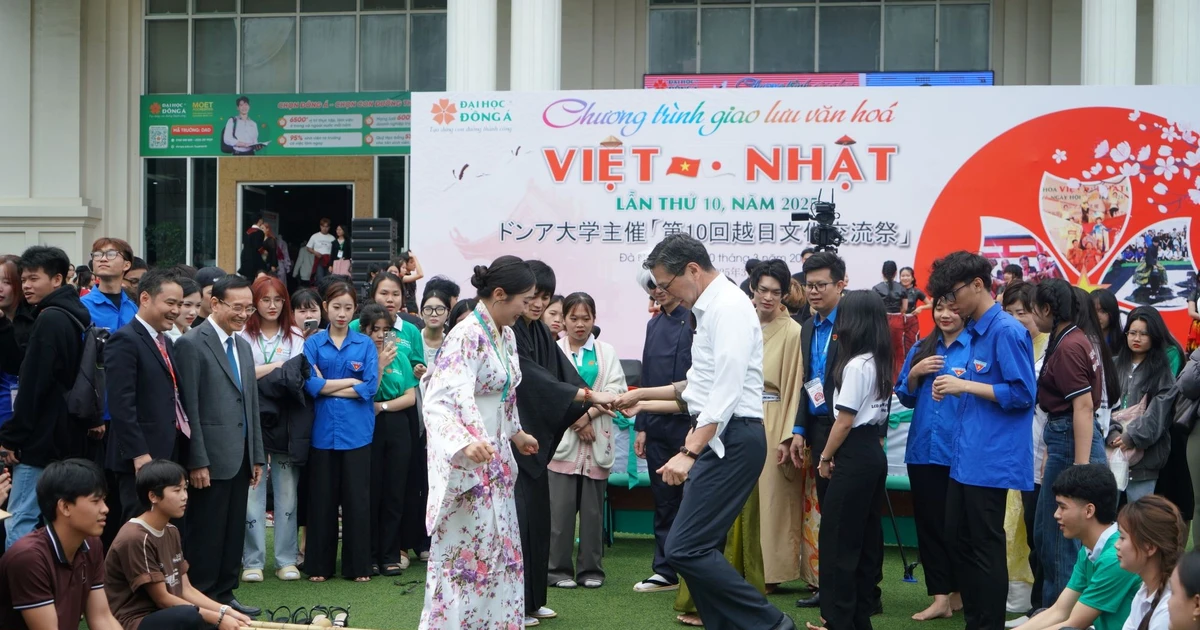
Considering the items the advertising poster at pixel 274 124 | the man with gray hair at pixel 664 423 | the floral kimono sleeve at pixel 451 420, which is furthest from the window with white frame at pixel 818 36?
the floral kimono sleeve at pixel 451 420

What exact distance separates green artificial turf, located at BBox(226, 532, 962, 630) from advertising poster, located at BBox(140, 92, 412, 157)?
12281mm

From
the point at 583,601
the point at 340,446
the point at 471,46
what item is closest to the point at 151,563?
the point at 340,446

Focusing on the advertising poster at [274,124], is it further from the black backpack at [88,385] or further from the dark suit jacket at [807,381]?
the dark suit jacket at [807,381]

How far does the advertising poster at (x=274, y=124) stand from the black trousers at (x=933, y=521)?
13.8 metres

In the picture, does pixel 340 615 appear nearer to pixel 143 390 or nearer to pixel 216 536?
pixel 216 536

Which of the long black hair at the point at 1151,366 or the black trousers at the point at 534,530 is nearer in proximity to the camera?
the black trousers at the point at 534,530

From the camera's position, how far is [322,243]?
59.2ft

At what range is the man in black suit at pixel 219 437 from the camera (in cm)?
564

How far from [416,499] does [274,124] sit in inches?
502

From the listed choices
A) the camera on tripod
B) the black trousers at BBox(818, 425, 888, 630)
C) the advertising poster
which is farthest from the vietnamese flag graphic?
the advertising poster

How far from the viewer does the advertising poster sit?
1841 cm

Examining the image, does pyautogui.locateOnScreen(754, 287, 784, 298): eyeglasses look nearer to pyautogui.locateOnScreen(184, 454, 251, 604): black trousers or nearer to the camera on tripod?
pyautogui.locateOnScreen(184, 454, 251, 604): black trousers

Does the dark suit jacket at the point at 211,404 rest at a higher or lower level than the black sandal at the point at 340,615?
higher

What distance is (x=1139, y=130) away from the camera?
10.5 metres
